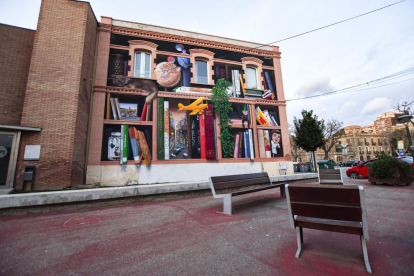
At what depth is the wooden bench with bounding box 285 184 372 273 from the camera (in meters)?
2.15

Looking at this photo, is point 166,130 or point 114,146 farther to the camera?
point 166,130

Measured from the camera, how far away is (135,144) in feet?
34.0

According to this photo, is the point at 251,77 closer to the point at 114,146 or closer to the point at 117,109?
the point at 117,109

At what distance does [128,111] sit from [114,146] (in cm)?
212

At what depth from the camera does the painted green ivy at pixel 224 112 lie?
11.9m

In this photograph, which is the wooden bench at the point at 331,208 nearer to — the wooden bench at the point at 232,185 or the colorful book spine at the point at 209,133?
the wooden bench at the point at 232,185

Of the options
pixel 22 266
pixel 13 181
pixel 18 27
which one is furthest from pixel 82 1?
pixel 22 266

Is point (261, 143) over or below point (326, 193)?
over

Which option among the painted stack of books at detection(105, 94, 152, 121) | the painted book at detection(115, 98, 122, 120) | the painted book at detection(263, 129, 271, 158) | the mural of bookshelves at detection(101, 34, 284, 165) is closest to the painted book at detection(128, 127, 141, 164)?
the mural of bookshelves at detection(101, 34, 284, 165)

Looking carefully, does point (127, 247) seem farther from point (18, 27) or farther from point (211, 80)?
point (18, 27)

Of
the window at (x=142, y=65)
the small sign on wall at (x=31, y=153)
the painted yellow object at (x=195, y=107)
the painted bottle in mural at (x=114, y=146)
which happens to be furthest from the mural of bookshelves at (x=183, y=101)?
the small sign on wall at (x=31, y=153)

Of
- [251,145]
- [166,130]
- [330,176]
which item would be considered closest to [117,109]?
[166,130]

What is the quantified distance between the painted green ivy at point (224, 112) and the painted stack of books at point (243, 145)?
360 millimetres

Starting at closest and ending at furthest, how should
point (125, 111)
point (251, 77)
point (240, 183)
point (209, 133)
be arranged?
point (240, 183) < point (125, 111) < point (209, 133) < point (251, 77)
